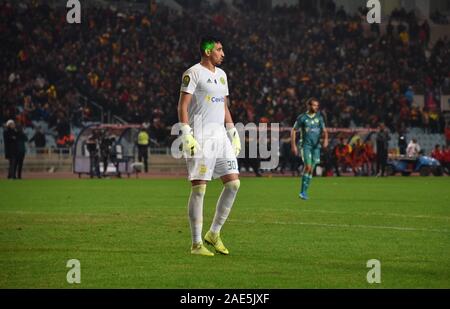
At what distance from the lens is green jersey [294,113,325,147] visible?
1006 inches

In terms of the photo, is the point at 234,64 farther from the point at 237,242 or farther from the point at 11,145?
the point at 237,242

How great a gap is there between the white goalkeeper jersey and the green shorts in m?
12.8

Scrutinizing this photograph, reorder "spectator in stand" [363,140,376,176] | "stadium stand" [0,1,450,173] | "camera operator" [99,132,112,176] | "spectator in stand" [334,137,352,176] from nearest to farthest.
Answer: "camera operator" [99,132,112,176] < "spectator in stand" [334,137,352,176] < "spectator in stand" [363,140,376,176] < "stadium stand" [0,1,450,173]

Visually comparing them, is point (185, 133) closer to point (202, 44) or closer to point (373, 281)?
point (202, 44)

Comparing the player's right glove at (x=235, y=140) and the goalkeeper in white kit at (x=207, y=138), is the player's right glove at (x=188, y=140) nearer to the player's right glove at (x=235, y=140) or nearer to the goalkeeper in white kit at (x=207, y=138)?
the goalkeeper in white kit at (x=207, y=138)

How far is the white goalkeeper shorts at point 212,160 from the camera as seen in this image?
41.1 feet

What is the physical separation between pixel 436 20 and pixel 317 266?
51.0 meters

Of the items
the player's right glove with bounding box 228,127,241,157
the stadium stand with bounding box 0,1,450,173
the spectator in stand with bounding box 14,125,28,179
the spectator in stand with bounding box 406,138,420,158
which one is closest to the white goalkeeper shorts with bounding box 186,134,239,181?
the player's right glove with bounding box 228,127,241,157

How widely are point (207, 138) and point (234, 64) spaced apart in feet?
135

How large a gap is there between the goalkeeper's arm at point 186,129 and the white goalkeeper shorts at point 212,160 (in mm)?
160

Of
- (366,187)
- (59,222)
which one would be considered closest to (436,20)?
(366,187)

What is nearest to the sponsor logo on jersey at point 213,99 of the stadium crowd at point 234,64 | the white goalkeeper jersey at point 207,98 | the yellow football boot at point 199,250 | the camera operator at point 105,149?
the white goalkeeper jersey at point 207,98

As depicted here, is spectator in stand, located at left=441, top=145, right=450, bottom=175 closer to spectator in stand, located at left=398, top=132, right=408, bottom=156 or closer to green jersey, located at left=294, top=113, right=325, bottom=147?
spectator in stand, located at left=398, top=132, right=408, bottom=156

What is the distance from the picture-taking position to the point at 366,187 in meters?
32.1
